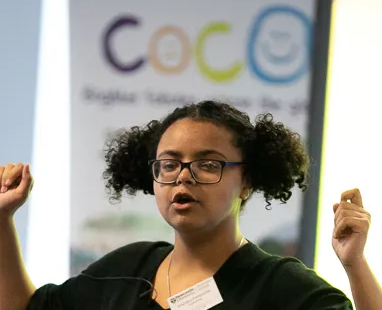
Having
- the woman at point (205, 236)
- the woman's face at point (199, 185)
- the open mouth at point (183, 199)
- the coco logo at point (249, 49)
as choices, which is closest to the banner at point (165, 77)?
the coco logo at point (249, 49)

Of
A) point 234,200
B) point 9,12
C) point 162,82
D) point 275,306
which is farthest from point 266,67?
point 275,306

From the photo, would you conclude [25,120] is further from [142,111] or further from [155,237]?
[155,237]

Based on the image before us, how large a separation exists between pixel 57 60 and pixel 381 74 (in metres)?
1.50

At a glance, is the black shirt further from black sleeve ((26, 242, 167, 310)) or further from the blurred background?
the blurred background

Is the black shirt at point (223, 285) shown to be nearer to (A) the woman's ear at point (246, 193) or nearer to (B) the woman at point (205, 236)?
(B) the woman at point (205, 236)

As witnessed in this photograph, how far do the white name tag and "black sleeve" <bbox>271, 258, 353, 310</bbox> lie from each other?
0.51ft

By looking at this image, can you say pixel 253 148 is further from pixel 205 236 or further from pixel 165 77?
pixel 165 77

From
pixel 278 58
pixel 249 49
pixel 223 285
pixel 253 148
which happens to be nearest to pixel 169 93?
pixel 249 49

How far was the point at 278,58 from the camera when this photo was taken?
316cm

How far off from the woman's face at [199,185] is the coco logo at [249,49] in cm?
131

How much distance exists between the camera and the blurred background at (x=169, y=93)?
298 cm

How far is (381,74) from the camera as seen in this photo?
10.2 feet

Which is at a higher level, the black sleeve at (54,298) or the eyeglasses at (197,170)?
the eyeglasses at (197,170)

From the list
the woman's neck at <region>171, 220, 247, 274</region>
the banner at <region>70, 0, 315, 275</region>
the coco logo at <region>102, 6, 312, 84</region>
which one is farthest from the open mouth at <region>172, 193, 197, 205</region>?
the coco logo at <region>102, 6, 312, 84</region>
